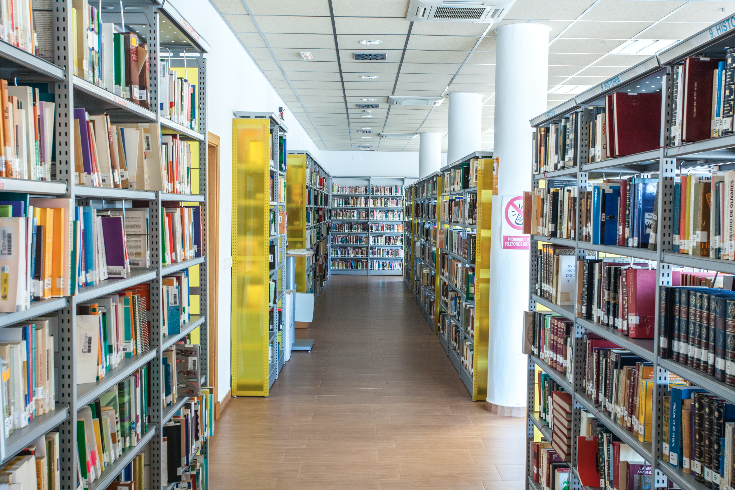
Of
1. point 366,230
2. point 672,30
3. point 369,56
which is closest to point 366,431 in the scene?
point 369,56

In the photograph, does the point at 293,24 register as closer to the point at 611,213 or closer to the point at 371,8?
the point at 371,8

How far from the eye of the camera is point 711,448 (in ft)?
5.67

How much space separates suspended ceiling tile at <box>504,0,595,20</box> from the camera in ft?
14.6

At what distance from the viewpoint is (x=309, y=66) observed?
6.76m

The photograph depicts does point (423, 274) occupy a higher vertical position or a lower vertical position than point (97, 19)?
lower

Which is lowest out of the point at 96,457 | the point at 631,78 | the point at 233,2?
the point at 96,457

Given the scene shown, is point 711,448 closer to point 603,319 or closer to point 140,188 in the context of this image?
point 603,319

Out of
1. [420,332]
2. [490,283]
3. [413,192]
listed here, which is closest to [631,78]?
[490,283]

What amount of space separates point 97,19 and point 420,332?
6913 millimetres

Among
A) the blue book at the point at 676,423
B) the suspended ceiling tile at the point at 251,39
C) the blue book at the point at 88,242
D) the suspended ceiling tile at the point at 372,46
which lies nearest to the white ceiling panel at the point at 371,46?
the suspended ceiling tile at the point at 372,46

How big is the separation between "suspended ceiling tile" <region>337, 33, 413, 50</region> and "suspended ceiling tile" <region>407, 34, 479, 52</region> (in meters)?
0.11

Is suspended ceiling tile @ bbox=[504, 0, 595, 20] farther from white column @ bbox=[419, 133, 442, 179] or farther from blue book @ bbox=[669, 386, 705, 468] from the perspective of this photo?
white column @ bbox=[419, 133, 442, 179]

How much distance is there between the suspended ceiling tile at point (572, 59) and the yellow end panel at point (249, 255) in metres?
3.39

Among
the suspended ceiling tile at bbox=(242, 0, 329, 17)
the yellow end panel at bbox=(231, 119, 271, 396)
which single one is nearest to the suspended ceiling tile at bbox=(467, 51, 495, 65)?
Answer: the suspended ceiling tile at bbox=(242, 0, 329, 17)
